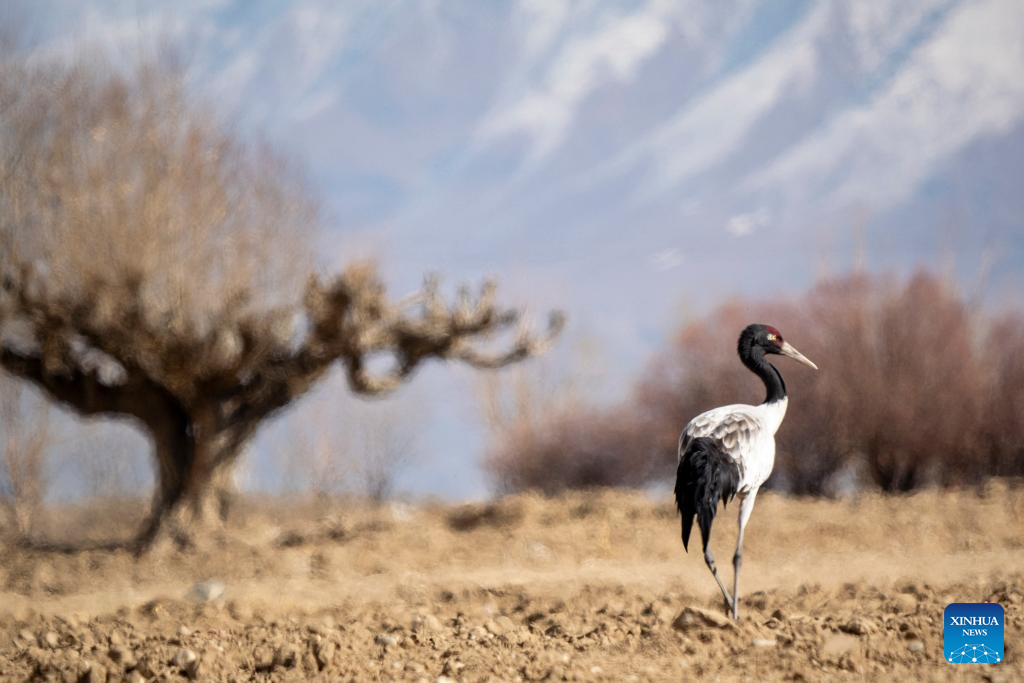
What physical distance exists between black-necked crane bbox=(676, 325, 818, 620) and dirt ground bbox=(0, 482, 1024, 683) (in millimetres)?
681

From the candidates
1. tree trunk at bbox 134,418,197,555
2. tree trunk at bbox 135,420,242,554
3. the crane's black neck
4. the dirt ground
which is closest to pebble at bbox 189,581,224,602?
the dirt ground

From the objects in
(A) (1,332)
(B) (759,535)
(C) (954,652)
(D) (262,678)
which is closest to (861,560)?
(B) (759,535)

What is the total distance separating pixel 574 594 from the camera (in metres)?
8.72

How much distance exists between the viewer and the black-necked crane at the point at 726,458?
19.3ft

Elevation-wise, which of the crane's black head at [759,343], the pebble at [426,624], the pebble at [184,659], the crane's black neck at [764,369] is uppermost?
the crane's black head at [759,343]

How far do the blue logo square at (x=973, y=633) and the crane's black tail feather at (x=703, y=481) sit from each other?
146 centimetres

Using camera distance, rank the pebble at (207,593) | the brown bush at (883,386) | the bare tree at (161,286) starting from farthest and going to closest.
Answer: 1. the brown bush at (883,386)
2. the bare tree at (161,286)
3. the pebble at (207,593)

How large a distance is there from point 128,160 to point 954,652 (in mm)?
12294

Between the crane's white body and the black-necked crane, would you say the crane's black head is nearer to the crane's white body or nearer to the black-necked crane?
the black-necked crane

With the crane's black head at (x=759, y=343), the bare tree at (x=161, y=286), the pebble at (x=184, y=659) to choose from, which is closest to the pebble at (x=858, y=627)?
the crane's black head at (x=759, y=343)

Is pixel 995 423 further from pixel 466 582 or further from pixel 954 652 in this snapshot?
pixel 954 652

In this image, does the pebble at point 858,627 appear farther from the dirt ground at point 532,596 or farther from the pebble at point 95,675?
the pebble at point 95,675

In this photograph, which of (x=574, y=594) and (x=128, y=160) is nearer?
(x=574, y=594)

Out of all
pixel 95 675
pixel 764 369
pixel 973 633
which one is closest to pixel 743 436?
pixel 764 369
